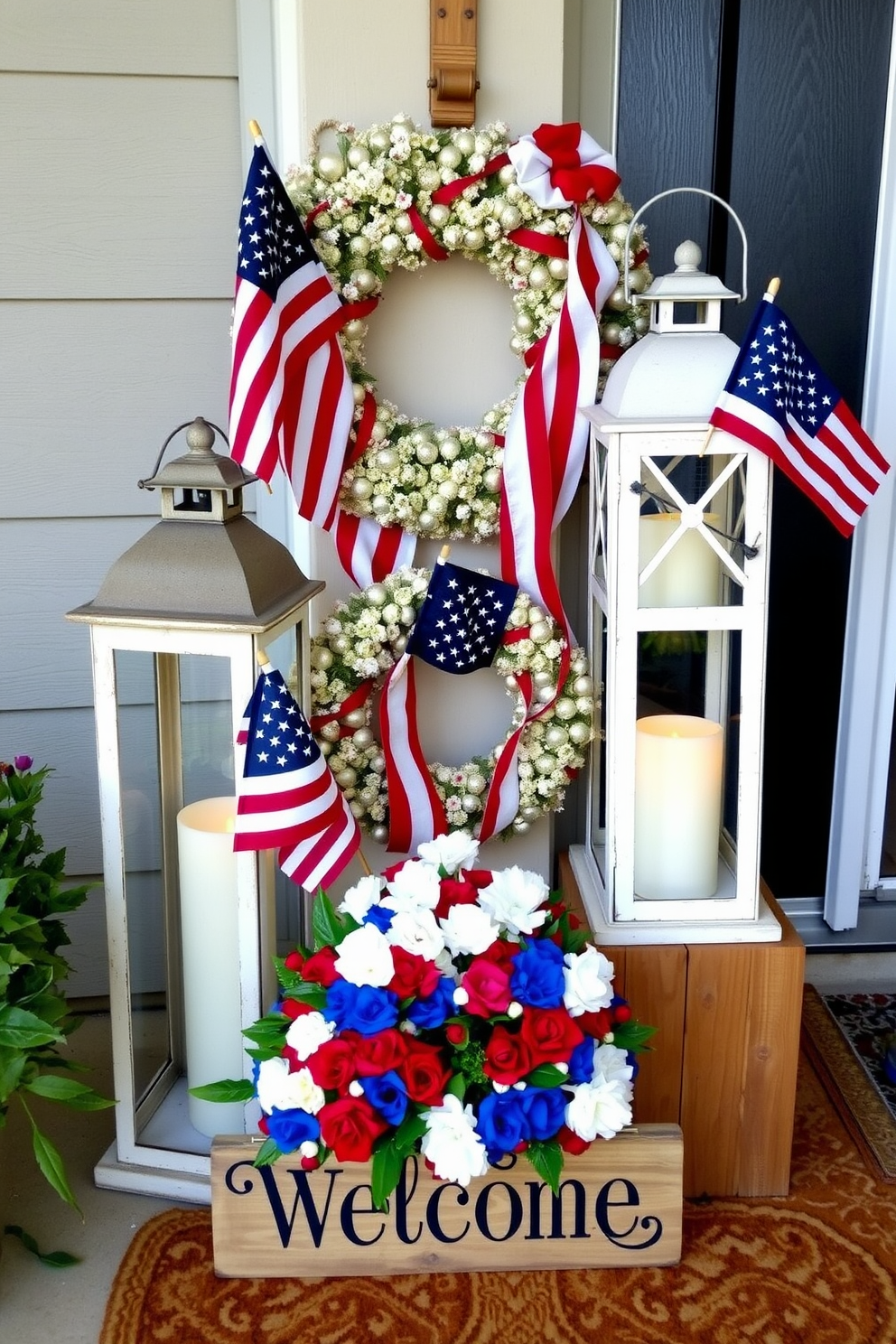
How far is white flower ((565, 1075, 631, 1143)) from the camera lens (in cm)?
147

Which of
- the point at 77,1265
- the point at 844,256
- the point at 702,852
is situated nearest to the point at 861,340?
the point at 844,256

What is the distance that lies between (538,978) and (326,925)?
11.7 inches

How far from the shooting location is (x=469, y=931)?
1.51m

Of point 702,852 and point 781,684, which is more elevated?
point 781,684

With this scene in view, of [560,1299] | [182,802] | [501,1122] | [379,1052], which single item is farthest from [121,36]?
[560,1299]

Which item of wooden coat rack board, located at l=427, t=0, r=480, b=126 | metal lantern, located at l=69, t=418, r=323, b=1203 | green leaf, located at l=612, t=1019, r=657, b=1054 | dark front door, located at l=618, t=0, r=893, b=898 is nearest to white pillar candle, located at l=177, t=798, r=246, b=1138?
metal lantern, located at l=69, t=418, r=323, b=1203

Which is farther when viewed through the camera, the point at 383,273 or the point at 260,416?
the point at 383,273

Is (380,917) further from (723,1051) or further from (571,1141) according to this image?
(723,1051)

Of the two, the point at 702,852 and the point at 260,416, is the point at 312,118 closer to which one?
the point at 260,416

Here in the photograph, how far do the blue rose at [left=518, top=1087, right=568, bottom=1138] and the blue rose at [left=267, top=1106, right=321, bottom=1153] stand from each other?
0.82 feet

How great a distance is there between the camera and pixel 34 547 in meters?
2.09

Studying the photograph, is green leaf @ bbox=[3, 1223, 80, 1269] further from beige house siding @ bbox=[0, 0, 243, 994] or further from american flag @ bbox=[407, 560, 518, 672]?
american flag @ bbox=[407, 560, 518, 672]

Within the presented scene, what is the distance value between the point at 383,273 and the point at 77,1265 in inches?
57.6

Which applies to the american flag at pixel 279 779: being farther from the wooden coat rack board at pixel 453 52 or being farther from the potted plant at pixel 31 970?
the wooden coat rack board at pixel 453 52
